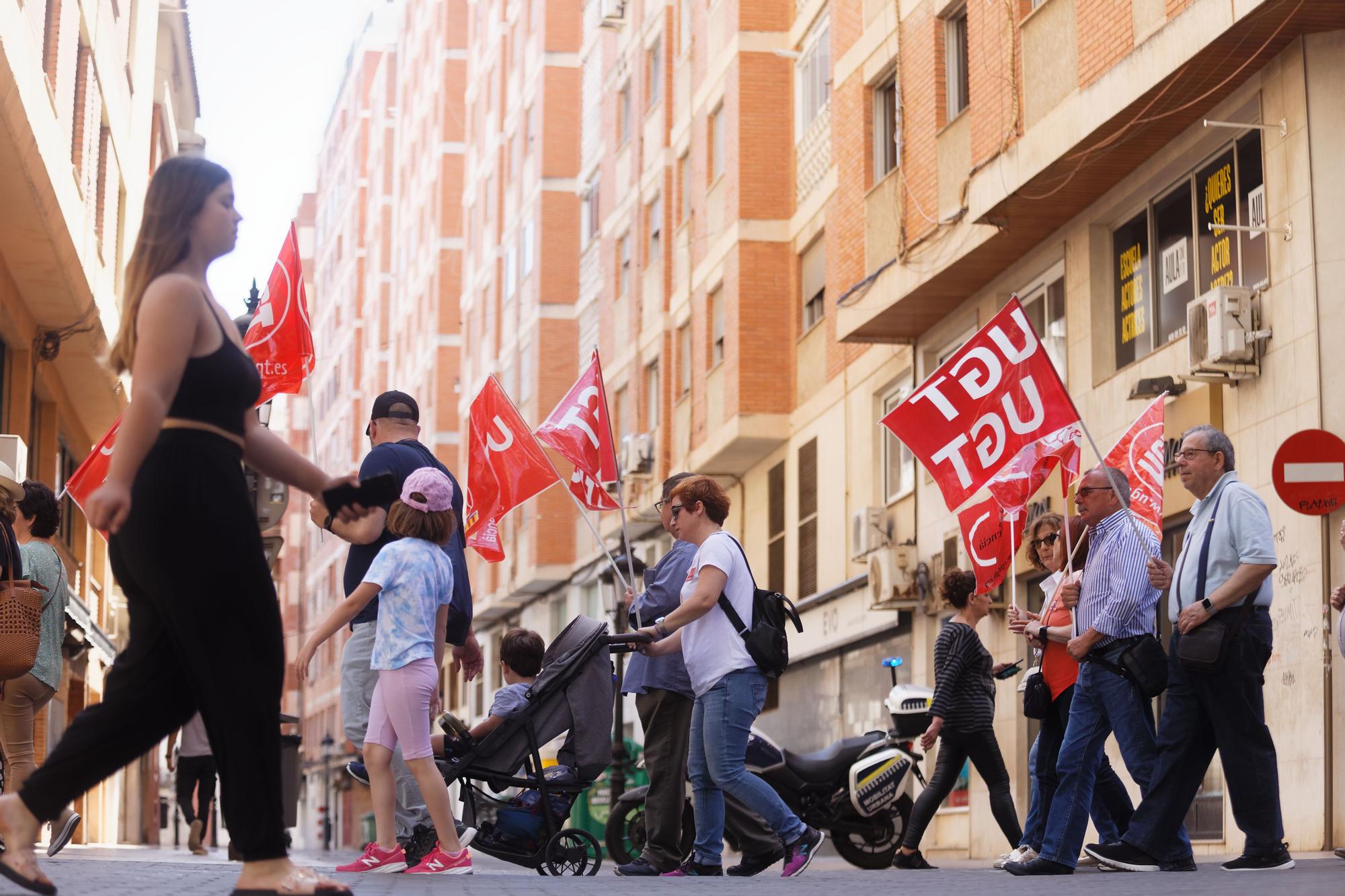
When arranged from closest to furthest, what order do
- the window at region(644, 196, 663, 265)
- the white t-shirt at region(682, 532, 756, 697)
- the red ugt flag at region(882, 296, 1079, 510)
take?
the white t-shirt at region(682, 532, 756, 697) < the red ugt flag at region(882, 296, 1079, 510) < the window at region(644, 196, 663, 265)

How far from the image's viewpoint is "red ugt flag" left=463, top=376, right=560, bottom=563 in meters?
14.2

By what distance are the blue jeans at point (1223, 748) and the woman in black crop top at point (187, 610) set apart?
5.15m

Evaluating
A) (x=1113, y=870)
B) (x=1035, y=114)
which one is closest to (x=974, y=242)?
(x=1035, y=114)

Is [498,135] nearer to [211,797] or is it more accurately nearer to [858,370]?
[858,370]

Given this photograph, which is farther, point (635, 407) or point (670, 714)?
point (635, 407)

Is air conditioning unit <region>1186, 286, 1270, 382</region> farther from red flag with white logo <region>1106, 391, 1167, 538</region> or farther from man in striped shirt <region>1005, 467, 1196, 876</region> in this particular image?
man in striped shirt <region>1005, 467, 1196, 876</region>

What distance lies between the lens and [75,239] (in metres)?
21.5

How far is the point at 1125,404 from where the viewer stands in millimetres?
17094

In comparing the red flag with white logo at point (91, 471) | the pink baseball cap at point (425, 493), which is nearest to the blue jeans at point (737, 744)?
the pink baseball cap at point (425, 493)

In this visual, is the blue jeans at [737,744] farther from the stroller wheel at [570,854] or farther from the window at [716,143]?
the window at [716,143]

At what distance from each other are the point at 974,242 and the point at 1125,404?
2837 mm

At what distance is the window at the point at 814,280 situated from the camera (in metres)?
26.7

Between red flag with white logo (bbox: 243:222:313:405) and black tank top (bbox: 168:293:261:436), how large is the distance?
28.2 feet

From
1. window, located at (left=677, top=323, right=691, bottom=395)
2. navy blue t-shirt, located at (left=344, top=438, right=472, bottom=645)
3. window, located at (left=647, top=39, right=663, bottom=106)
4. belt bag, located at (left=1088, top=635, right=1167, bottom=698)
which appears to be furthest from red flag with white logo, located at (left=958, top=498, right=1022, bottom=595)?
window, located at (left=647, top=39, right=663, bottom=106)
